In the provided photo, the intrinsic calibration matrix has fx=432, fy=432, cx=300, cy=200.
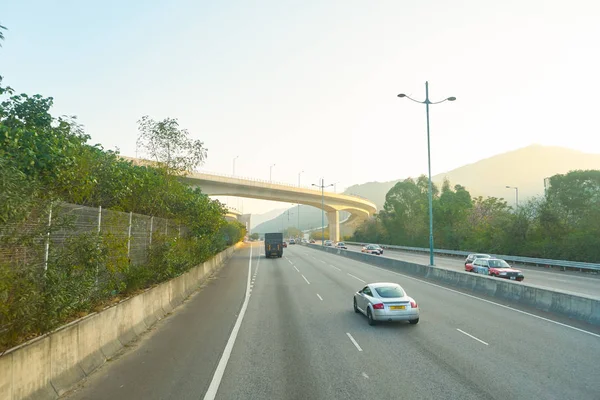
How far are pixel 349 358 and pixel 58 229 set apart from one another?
696 cm

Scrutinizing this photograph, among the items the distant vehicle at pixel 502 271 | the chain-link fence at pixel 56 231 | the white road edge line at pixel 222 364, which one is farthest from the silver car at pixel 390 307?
the distant vehicle at pixel 502 271

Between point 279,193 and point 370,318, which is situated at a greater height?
point 279,193

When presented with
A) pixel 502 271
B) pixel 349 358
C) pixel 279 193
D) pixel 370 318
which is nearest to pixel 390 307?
pixel 370 318

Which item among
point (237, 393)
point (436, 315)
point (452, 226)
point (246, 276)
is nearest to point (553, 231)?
point (452, 226)

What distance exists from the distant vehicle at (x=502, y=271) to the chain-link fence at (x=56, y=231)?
75.6ft

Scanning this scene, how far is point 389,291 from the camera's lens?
14953mm

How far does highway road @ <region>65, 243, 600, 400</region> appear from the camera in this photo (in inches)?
319

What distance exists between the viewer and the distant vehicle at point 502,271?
2802 centimetres

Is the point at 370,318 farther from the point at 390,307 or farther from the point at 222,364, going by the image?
the point at 222,364

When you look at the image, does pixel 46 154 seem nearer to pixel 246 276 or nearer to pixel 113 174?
pixel 113 174

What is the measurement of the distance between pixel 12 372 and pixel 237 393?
12.0 ft

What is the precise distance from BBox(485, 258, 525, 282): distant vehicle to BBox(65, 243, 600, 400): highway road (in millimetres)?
11575

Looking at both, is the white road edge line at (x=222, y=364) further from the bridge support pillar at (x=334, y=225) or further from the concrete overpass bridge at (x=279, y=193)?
the bridge support pillar at (x=334, y=225)

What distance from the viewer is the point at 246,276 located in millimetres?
32281
